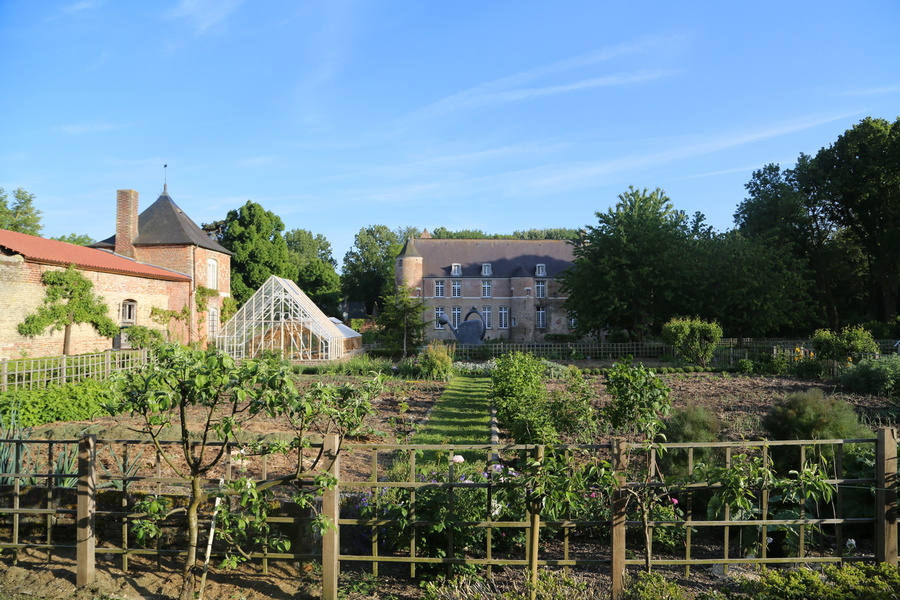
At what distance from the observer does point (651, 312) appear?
94.1 feet

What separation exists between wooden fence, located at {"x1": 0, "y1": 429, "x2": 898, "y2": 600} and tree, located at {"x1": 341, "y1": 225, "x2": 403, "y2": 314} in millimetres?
46584

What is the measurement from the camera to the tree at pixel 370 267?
5669 centimetres

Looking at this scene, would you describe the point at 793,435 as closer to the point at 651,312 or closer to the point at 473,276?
the point at 651,312

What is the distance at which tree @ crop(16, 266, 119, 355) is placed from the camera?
17.0 m

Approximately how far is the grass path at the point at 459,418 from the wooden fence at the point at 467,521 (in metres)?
3.63

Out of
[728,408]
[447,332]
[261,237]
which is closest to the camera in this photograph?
[728,408]

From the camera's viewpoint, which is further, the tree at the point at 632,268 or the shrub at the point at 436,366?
the tree at the point at 632,268

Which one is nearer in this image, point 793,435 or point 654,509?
point 654,509

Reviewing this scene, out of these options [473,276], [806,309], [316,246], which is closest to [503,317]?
[473,276]

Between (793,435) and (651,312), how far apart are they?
23.2 meters

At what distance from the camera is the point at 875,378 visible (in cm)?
1275

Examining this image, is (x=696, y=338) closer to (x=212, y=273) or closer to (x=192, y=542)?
(x=192, y=542)

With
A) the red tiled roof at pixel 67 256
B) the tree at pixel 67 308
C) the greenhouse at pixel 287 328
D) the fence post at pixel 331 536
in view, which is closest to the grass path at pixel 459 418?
the fence post at pixel 331 536

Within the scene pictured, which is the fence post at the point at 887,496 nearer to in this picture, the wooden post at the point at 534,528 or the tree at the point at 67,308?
the wooden post at the point at 534,528
